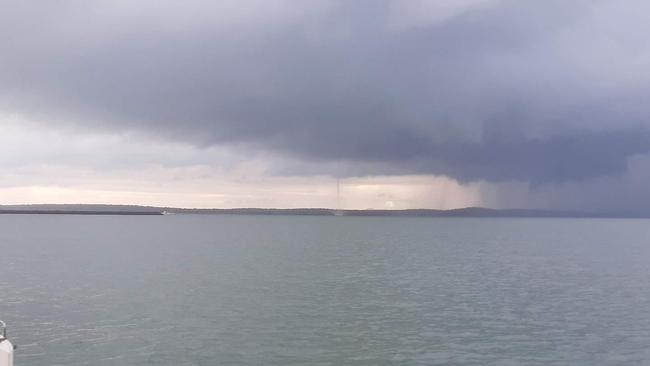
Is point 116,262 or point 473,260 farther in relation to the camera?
point 473,260

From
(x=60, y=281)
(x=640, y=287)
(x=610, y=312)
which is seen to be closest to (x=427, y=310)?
(x=610, y=312)

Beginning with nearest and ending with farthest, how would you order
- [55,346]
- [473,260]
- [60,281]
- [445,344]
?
[55,346]
[445,344]
[60,281]
[473,260]

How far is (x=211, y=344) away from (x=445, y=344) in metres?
17.8

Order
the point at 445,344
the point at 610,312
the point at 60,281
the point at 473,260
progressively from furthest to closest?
the point at 473,260
the point at 60,281
the point at 610,312
the point at 445,344

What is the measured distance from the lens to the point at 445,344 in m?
43.6

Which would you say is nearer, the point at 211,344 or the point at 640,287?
the point at 211,344

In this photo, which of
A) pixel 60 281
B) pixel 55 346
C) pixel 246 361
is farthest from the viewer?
pixel 60 281

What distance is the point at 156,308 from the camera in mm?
57125

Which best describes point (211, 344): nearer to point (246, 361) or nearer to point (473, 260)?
point (246, 361)

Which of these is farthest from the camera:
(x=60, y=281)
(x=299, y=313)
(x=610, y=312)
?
(x=60, y=281)

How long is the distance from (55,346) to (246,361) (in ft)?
47.6

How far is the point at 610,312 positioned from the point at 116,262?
288ft

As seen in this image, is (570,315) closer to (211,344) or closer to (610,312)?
(610,312)

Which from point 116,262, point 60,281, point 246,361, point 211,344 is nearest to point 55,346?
point 211,344
